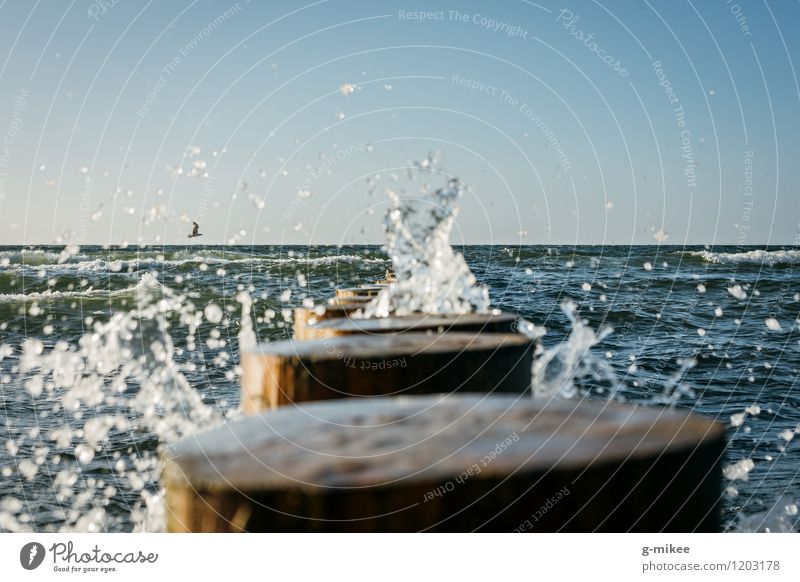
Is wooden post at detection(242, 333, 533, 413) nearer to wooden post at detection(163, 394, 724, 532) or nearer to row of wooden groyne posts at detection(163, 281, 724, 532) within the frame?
row of wooden groyne posts at detection(163, 281, 724, 532)

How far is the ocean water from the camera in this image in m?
6.25

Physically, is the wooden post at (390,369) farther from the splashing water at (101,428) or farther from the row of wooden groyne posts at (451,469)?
the splashing water at (101,428)

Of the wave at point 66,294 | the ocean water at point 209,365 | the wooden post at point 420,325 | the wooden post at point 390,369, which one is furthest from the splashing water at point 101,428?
the wave at point 66,294

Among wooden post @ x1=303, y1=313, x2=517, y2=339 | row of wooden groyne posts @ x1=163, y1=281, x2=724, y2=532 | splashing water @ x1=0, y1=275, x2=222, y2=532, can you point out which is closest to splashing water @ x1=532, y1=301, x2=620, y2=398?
wooden post @ x1=303, y1=313, x2=517, y2=339

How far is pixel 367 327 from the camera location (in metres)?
3.34

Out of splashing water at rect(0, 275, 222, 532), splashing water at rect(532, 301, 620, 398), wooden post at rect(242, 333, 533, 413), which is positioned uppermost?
wooden post at rect(242, 333, 533, 413)

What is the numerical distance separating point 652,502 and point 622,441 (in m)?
0.12

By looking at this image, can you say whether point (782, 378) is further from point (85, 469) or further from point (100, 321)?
point (100, 321)

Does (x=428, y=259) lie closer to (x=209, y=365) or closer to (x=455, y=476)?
(x=455, y=476)

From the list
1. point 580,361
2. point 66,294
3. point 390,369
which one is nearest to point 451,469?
point 390,369

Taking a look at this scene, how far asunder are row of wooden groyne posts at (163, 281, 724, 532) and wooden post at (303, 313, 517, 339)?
110 centimetres

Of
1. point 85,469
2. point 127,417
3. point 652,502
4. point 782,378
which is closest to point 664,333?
point 782,378

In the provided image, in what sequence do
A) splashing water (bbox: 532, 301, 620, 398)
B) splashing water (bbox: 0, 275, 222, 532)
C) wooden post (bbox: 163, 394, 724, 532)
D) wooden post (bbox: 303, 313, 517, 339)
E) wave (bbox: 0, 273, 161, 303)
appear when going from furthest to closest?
1. wave (bbox: 0, 273, 161, 303)
2. splashing water (bbox: 532, 301, 620, 398)
3. splashing water (bbox: 0, 275, 222, 532)
4. wooden post (bbox: 303, 313, 517, 339)
5. wooden post (bbox: 163, 394, 724, 532)

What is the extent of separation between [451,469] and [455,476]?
18mm
